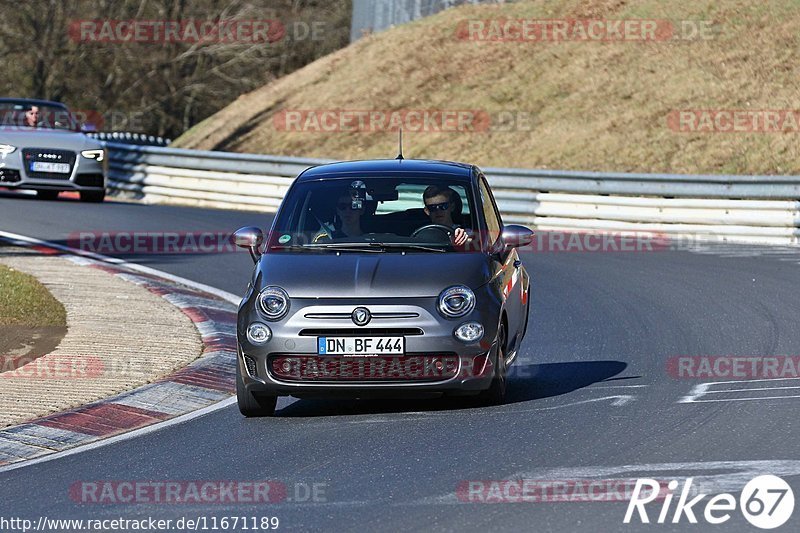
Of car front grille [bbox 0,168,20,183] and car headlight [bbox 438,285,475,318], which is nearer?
car headlight [bbox 438,285,475,318]

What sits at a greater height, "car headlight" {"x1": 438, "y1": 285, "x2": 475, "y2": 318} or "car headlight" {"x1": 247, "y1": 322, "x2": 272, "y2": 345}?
"car headlight" {"x1": 438, "y1": 285, "x2": 475, "y2": 318}

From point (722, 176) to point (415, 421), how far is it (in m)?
12.5

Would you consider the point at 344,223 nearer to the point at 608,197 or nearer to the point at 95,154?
the point at 608,197

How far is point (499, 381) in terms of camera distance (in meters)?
8.71

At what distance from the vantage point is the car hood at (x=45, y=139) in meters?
23.1

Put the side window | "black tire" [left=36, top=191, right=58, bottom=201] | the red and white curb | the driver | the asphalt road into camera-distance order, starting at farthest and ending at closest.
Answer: "black tire" [left=36, top=191, right=58, bottom=201], the side window, the driver, the red and white curb, the asphalt road

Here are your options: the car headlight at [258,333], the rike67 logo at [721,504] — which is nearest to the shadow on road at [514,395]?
the car headlight at [258,333]

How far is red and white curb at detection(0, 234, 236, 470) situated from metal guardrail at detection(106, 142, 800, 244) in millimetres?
8801

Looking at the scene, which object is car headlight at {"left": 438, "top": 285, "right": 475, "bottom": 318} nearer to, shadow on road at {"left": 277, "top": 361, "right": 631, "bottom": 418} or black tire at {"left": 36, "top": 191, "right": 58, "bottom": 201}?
shadow on road at {"left": 277, "top": 361, "right": 631, "bottom": 418}

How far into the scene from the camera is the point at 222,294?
1445 centimetres

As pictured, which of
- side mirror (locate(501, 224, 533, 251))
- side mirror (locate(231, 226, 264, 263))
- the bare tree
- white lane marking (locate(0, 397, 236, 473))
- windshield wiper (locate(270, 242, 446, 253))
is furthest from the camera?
the bare tree

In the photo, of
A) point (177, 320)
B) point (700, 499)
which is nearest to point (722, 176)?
point (177, 320)

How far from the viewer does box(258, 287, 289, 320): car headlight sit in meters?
8.38

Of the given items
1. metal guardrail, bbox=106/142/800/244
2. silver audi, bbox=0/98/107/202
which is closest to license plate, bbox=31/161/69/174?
silver audi, bbox=0/98/107/202
